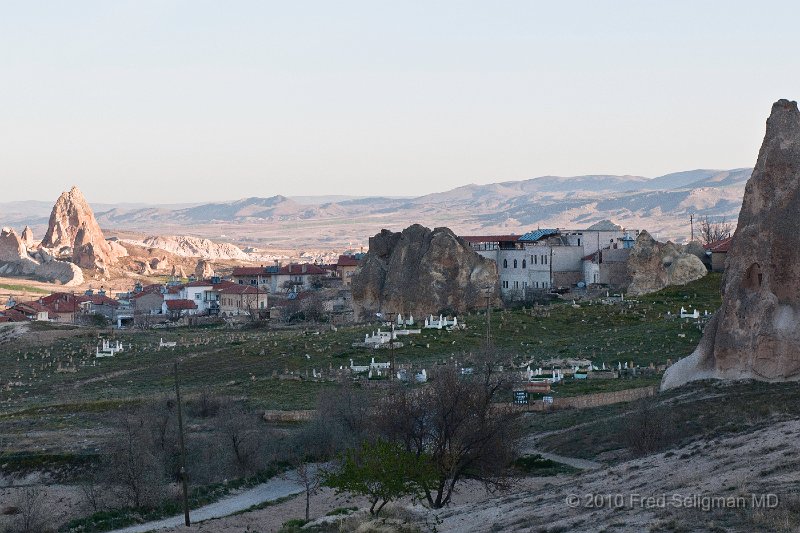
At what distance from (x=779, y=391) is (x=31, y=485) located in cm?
A: 2077

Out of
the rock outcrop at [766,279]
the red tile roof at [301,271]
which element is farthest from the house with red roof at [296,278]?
the rock outcrop at [766,279]

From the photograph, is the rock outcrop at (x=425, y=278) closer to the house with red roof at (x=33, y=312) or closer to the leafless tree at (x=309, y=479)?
the house with red roof at (x=33, y=312)

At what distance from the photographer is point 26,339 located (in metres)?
76.1

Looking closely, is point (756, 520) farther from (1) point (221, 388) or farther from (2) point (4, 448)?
(1) point (221, 388)

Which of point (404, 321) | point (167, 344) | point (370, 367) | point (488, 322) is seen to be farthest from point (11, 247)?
point (370, 367)

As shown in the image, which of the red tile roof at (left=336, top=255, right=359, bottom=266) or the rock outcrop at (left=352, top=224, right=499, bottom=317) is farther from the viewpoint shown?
the red tile roof at (left=336, top=255, right=359, bottom=266)

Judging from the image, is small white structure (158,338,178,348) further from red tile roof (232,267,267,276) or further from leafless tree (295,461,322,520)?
red tile roof (232,267,267,276)

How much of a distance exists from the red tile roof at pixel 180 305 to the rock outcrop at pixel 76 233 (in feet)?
202

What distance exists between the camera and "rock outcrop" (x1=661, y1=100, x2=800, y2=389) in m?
35.4

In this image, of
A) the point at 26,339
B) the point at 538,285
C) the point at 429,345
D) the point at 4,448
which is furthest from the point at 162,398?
the point at 538,285

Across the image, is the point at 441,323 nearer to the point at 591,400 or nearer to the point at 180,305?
the point at 591,400

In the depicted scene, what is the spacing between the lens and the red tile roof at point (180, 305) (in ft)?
322

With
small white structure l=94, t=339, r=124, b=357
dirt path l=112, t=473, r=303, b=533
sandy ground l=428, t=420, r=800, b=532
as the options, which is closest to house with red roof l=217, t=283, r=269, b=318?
small white structure l=94, t=339, r=124, b=357

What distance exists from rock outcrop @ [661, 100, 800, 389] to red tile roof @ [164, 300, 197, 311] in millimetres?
64602
